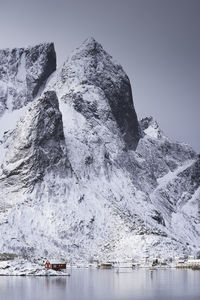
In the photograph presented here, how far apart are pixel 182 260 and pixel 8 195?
52.7 m

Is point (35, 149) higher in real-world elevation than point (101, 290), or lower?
higher

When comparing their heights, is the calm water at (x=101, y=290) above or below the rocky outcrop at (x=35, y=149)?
below

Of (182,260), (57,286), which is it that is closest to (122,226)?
(182,260)

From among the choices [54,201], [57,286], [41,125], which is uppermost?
[41,125]

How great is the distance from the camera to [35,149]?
627 feet

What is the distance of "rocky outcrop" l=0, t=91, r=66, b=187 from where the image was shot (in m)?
189

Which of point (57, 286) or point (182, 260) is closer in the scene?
point (57, 286)

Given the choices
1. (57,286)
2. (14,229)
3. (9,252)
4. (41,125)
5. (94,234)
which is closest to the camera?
(57,286)

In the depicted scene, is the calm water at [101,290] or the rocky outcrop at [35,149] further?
the rocky outcrop at [35,149]

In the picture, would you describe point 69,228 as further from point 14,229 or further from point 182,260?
point 182,260

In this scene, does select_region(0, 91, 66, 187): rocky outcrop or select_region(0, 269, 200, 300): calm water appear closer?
select_region(0, 269, 200, 300): calm water

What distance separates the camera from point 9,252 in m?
158

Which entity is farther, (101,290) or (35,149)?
(35,149)

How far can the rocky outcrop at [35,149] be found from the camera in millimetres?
189375
